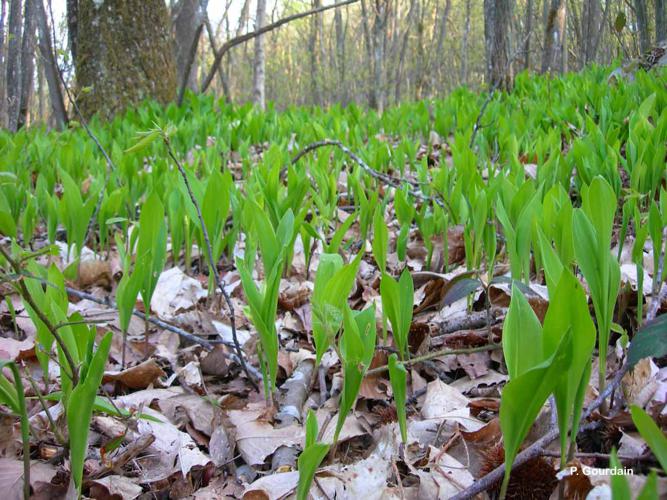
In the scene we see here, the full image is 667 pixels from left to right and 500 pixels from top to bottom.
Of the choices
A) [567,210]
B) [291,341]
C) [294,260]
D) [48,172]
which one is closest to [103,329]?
[291,341]

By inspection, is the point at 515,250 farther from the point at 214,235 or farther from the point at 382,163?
the point at 382,163

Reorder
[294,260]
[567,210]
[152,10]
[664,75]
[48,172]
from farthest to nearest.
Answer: [152,10] → [664,75] → [48,172] → [294,260] → [567,210]

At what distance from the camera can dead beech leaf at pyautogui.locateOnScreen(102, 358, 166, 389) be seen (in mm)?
1458

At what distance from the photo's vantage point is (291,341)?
175 cm

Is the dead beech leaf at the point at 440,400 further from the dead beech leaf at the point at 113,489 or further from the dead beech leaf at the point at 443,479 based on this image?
the dead beech leaf at the point at 113,489

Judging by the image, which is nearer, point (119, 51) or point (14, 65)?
point (119, 51)

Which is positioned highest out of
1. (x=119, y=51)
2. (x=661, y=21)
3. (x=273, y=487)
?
(x=661, y=21)

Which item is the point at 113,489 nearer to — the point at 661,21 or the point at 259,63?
the point at 661,21

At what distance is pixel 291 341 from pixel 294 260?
670mm

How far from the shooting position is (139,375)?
4.83ft

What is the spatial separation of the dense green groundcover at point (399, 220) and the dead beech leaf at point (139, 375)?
0.12m

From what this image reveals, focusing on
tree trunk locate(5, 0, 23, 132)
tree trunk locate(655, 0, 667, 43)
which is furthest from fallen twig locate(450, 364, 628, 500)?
tree trunk locate(5, 0, 23, 132)

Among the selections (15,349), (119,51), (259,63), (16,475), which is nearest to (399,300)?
(16,475)

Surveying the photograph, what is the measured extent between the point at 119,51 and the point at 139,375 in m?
4.89
